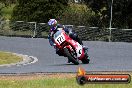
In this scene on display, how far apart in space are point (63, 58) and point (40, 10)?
19015 millimetres

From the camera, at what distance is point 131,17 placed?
37.5 meters

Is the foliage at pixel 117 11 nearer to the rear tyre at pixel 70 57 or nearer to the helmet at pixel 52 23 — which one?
the rear tyre at pixel 70 57

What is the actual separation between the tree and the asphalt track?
5569 millimetres

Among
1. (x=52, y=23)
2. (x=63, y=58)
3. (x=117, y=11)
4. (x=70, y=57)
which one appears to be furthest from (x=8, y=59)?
(x=117, y=11)

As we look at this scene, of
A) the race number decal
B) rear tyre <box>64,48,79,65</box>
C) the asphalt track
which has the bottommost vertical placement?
the asphalt track

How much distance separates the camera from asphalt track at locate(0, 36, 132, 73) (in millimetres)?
18311

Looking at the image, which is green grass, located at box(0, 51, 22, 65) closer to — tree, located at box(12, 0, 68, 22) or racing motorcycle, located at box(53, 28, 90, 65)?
racing motorcycle, located at box(53, 28, 90, 65)

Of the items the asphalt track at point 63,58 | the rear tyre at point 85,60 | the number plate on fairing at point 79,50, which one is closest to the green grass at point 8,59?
the asphalt track at point 63,58

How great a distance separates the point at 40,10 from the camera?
42.2 m

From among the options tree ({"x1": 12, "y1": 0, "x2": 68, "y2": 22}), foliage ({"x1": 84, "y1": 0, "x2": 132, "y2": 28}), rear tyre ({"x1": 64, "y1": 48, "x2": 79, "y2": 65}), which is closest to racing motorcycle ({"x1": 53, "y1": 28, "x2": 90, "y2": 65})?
rear tyre ({"x1": 64, "y1": 48, "x2": 79, "y2": 65})

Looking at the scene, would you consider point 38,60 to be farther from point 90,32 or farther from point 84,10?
point 84,10

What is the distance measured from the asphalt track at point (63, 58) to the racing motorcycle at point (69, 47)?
36 cm

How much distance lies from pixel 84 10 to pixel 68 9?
1296mm

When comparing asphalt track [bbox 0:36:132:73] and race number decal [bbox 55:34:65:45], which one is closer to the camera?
asphalt track [bbox 0:36:132:73]
